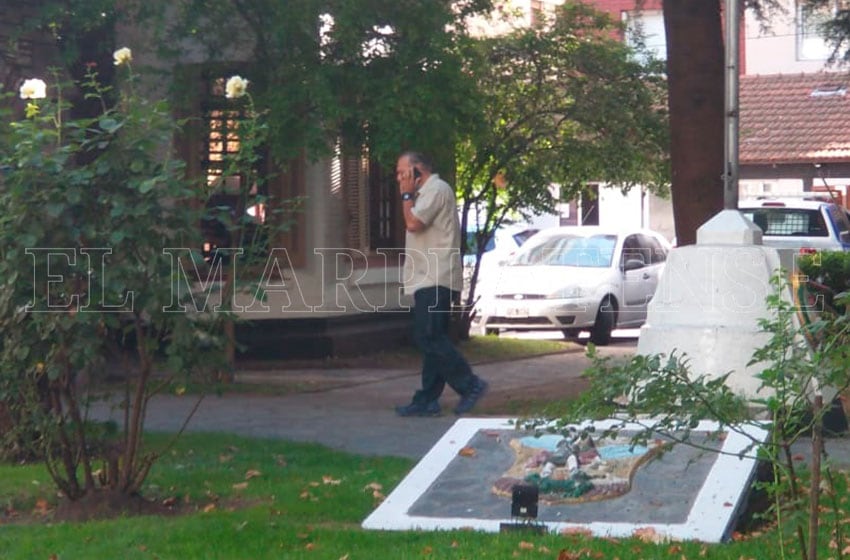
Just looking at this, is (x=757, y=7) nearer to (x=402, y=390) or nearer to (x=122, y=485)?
(x=402, y=390)

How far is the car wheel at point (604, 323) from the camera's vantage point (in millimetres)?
19781

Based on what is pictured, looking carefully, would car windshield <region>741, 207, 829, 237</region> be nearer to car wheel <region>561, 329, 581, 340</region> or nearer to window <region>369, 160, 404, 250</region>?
car wheel <region>561, 329, 581, 340</region>

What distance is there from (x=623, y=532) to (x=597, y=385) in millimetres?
1459

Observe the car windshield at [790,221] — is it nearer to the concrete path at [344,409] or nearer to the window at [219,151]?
the concrete path at [344,409]

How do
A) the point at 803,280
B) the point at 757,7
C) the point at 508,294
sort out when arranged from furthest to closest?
the point at 508,294 < the point at 757,7 < the point at 803,280

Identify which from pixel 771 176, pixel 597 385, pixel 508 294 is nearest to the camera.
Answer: pixel 597 385

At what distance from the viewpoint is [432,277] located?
1059cm

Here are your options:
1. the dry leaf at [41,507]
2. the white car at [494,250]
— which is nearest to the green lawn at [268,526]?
the dry leaf at [41,507]

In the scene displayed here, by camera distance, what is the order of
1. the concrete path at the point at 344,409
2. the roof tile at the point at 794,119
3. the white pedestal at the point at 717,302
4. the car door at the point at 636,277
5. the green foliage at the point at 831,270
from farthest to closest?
the roof tile at the point at 794,119 → the car door at the point at 636,277 → the green foliage at the point at 831,270 → the concrete path at the point at 344,409 → the white pedestal at the point at 717,302

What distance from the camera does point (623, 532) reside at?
6.49 metres

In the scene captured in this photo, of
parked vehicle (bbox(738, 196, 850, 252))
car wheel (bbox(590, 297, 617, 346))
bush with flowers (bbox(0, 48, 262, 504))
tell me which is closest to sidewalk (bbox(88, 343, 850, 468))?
bush with flowers (bbox(0, 48, 262, 504))

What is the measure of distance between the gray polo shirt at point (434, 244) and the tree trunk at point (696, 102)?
117 inches

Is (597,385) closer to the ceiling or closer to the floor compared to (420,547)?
closer to the ceiling

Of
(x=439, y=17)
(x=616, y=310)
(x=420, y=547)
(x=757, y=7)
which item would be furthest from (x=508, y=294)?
(x=420, y=547)
